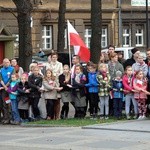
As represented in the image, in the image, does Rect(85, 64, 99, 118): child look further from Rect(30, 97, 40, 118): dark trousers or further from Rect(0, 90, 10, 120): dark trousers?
Rect(0, 90, 10, 120): dark trousers

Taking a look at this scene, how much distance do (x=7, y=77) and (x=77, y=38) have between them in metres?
3.53

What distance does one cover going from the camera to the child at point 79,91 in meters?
18.7

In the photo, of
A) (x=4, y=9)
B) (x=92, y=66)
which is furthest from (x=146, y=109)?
(x=4, y=9)

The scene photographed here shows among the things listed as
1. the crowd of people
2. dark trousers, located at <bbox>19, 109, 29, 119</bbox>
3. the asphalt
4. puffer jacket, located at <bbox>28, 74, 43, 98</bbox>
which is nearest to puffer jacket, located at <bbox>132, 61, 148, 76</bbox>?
the crowd of people

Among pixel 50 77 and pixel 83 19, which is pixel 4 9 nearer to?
pixel 83 19

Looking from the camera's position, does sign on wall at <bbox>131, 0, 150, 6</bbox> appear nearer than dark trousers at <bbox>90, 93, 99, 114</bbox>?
No

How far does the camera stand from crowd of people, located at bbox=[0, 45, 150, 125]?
1830cm

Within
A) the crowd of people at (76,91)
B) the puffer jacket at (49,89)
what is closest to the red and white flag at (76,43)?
the crowd of people at (76,91)

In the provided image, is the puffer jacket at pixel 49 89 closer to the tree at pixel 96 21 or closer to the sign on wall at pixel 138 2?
the tree at pixel 96 21

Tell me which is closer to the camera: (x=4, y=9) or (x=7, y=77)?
(x=7, y=77)

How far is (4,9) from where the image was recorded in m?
45.2

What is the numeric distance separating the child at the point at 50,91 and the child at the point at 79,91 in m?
0.51

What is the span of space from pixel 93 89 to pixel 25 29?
5632 mm

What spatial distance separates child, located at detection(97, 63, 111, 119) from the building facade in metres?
24.3
